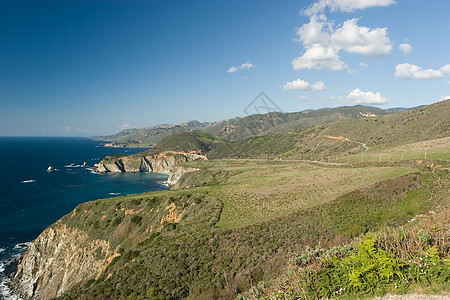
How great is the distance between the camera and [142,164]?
6565 inches

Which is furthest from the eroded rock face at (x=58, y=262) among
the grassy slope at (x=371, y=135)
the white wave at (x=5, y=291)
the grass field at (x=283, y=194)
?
the grassy slope at (x=371, y=135)

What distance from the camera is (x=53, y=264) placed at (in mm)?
41781

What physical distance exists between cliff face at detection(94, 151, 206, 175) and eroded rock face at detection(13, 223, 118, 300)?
4365 inches

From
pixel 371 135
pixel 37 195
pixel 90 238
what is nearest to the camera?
pixel 90 238

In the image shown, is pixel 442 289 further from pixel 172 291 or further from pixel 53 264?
pixel 53 264

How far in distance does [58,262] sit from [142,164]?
129 metres

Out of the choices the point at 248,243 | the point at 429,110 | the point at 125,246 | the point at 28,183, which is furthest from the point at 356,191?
the point at 28,183

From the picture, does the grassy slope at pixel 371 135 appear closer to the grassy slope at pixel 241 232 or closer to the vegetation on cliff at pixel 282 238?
the vegetation on cliff at pixel 282 238

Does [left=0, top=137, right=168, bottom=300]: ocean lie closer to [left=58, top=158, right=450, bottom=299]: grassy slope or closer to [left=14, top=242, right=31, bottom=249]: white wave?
[left=14, top=242, right=31, bottom=249]: white wave

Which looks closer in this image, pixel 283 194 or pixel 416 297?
pixel 416 297

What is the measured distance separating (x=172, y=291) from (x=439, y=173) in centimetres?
3429

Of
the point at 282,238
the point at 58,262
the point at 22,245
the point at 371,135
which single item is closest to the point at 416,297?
the point at 282,238

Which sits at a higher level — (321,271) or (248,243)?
(321,271)

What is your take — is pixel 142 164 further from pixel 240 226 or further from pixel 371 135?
pixel 240 226
